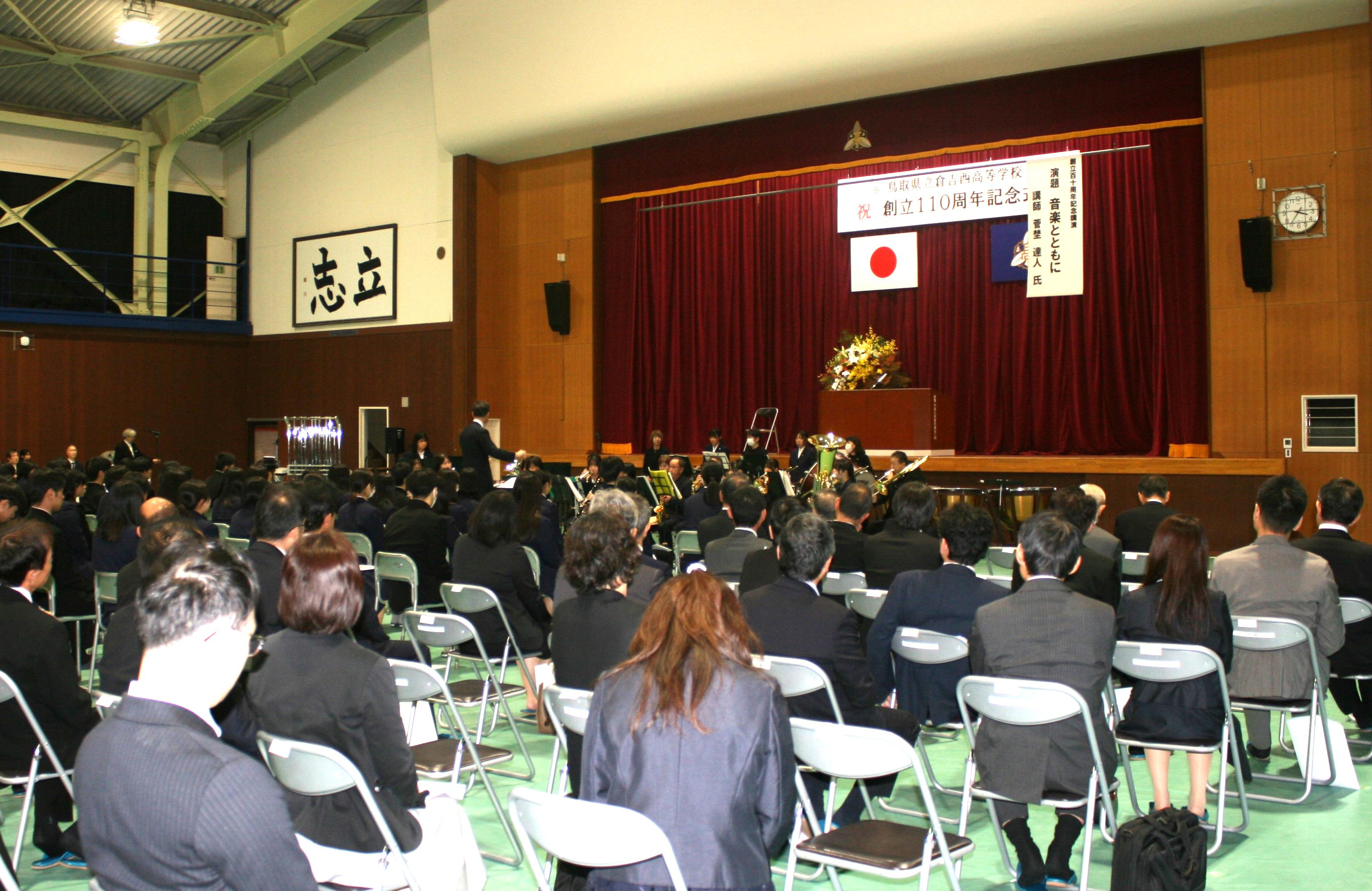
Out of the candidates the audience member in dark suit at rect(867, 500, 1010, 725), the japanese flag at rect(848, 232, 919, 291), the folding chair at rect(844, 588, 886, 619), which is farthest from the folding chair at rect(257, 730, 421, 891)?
the japanese flag at rect(848, 232, 919, 291)

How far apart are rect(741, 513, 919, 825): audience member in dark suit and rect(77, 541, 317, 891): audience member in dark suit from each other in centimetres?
198

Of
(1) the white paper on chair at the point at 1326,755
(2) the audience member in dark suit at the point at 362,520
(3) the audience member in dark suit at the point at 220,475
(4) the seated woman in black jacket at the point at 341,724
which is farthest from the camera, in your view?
(3) the audience member in dark suit at the point at 220,475

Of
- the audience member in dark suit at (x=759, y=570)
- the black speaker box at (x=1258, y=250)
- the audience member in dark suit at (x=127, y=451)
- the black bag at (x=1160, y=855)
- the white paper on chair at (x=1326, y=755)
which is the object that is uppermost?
the black speaker box at (x=1258, y=250)

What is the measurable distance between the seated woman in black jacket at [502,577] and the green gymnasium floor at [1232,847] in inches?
24.5

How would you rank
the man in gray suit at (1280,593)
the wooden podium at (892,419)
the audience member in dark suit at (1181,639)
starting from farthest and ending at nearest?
the wooden podium at (892,419) < the man in gray suit at (1280,593) < the audience member in dark suit at (1181,639)

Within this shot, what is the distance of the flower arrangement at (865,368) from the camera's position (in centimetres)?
1274

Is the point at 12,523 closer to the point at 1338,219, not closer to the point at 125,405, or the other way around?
the point at 1338,219

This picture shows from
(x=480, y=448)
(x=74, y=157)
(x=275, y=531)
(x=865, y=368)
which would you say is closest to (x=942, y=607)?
(x=275, y=531)

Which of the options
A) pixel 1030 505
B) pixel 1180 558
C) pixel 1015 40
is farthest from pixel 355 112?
pixel 1180 558

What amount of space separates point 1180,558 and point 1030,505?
24.7 feet

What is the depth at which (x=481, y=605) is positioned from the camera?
180 inches

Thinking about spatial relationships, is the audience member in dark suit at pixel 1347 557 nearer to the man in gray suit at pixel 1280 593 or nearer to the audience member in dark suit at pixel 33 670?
the man in gray suit at pixel 1280 593

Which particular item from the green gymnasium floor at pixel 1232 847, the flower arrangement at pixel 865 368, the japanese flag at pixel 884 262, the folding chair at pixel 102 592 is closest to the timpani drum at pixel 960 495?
the flower arrangement at pixel 865 368

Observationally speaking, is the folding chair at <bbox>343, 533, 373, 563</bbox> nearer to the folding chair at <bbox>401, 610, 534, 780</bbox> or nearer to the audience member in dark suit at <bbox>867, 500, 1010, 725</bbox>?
the folding chair at <bbox>401, 610, 534, 780</bbox>
